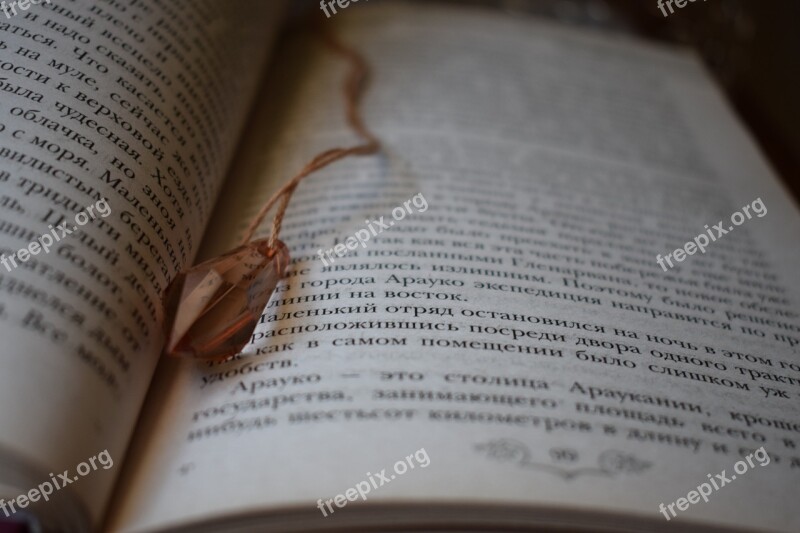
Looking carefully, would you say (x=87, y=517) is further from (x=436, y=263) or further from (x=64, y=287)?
(x=436, y=263)

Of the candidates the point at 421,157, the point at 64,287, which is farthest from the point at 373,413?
the point at 421,157

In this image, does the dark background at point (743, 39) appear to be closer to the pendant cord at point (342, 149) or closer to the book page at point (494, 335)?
the book page at point (494, 335)

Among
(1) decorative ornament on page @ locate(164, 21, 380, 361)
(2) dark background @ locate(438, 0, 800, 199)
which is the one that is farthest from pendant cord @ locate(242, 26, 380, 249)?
(2) dark background @ locate(438, 0, 800, 199)

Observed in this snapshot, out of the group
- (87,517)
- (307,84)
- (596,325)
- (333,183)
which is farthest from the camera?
(307,84)

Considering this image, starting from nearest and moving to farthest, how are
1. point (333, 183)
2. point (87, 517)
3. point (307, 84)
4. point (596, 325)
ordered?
point (87, 517) < point (596, 325) < point (333, 183) < point (307, 84)

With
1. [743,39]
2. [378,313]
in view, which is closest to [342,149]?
[378,313]

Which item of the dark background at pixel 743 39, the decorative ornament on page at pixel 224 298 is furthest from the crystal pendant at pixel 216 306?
the dark background at pixel 743 39

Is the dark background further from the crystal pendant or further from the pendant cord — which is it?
the crystal pendant
